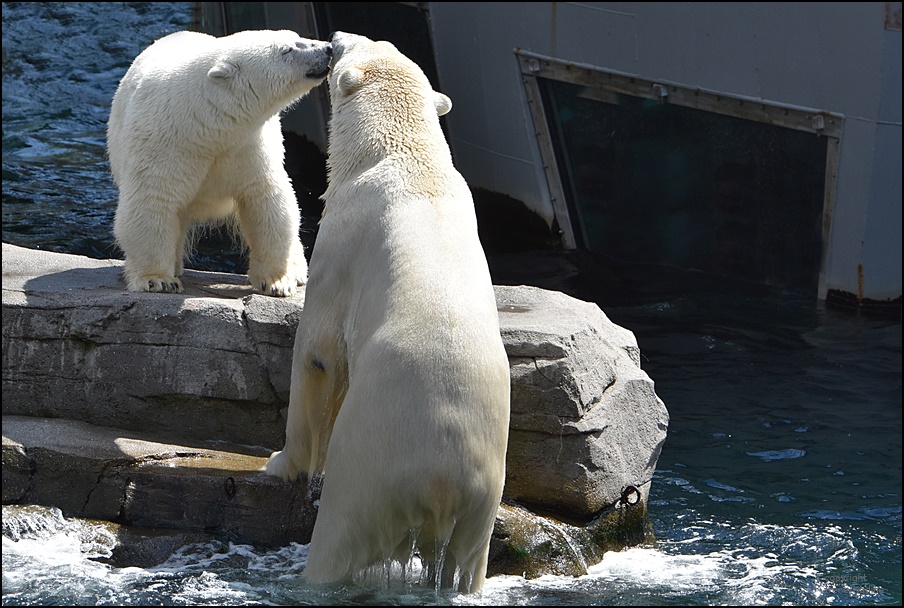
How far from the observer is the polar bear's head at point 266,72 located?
512 cm

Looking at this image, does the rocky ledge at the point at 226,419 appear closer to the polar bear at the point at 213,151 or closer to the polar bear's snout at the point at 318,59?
the polar bear at the point at 213,151

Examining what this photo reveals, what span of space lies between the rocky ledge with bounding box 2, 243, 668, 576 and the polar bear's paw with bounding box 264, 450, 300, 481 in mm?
42

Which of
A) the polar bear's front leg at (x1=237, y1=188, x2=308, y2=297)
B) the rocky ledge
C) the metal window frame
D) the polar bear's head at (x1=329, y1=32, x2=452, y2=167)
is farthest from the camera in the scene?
the metal window frame

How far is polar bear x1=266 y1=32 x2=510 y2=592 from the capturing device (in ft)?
11.1

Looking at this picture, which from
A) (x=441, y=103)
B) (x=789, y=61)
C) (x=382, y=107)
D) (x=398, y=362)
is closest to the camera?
(x=398, y=362)

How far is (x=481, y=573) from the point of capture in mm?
3742

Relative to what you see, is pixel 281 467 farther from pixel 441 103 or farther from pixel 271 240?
pixel 441 103

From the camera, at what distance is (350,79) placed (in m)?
4.20

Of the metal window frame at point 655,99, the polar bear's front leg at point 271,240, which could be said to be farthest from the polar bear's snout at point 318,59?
the metal window frame at point 655,99

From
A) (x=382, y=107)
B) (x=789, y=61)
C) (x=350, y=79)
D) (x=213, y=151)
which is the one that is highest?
(x=789, y=61)

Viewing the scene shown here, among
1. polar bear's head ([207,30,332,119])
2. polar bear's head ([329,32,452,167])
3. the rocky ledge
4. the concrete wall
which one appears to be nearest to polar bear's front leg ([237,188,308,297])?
the rocky ledge

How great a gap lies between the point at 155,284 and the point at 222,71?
1043mm

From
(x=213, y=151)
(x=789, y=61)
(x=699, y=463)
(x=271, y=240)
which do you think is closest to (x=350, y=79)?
(x=213, y=151)

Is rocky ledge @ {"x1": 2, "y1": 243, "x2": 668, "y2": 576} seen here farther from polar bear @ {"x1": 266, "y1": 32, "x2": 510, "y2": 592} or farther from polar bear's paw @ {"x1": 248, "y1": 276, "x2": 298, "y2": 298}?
polar bear @ {"x1": 266, "y1": 32, "x2": 510, "y2": 592}
